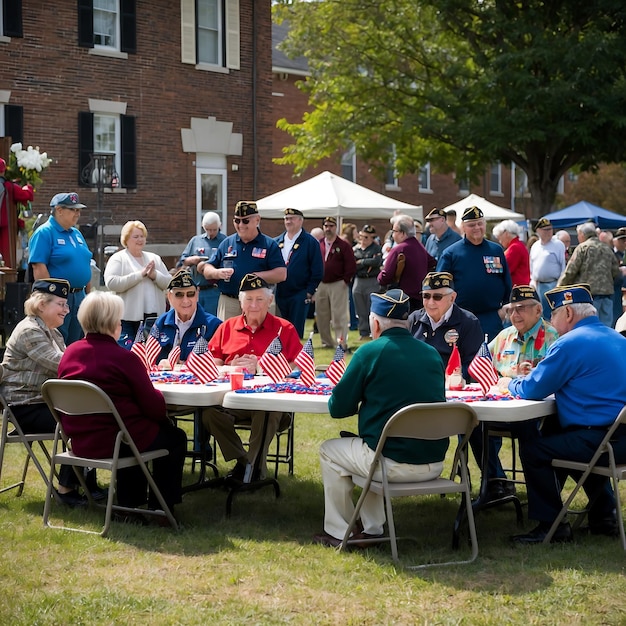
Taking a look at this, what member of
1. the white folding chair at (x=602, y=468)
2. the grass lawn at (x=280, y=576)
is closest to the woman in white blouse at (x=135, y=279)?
the grass lawn at (x=280, y=576)

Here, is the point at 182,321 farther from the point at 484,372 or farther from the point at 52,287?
the point at 484,372

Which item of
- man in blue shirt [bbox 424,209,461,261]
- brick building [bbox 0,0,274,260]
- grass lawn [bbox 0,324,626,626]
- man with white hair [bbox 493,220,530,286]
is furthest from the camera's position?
brick building [bbox 0,0,274,260]

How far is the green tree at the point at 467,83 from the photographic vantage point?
23.7 metres

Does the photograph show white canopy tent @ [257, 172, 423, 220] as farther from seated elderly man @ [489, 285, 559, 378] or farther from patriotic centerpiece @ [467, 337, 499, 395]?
patriotic centerpiece @ [467, 337, 499, 395]

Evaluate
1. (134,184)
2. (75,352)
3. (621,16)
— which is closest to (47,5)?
(134,184)

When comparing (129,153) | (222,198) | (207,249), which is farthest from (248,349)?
(222,198)

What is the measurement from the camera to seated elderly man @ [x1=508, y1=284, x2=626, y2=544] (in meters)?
5.68

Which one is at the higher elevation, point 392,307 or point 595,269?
point 595,269

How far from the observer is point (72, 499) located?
22.1 feet

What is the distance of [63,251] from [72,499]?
3.60 m

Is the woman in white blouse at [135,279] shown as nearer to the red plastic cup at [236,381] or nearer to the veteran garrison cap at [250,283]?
the veteran garrison cap at [250,283]

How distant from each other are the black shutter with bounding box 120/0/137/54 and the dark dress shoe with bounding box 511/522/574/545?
1779 cm

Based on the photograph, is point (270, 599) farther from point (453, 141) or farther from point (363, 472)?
point (453, 141)

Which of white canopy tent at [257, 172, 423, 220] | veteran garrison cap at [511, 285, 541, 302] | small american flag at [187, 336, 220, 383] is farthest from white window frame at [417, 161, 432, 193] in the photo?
small american flag at [187, 336, 220, 383]
